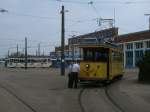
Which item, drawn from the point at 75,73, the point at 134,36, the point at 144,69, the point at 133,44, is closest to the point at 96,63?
the point at 75,73

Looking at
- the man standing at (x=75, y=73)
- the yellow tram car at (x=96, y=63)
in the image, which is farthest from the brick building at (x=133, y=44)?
the man standing at (x=75, y=73)

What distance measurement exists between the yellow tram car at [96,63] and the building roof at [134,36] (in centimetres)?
5826

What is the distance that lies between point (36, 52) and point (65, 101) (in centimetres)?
16330

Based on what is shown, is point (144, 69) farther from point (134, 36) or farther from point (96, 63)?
point (134, 36)

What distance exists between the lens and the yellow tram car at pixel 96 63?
1200 inches

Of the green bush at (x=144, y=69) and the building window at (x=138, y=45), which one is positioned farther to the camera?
the building window at (x=138, y=45)

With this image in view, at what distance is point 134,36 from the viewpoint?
310 ft

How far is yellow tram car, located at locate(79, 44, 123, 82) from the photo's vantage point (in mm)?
30484

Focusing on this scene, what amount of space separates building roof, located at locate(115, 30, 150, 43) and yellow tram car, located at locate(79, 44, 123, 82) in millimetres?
58264

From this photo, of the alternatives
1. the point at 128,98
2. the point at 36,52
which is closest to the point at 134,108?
the point at 128,98

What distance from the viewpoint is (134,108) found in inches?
725

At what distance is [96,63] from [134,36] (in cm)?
6493

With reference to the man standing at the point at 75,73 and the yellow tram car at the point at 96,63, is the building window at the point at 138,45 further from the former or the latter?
the man standing at the point at 75,73

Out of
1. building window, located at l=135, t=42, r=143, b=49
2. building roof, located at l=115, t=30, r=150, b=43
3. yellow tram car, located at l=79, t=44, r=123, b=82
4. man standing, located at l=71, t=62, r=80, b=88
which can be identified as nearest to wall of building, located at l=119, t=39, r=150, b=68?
building window, located at l=135, t=42, r=143, b=49
